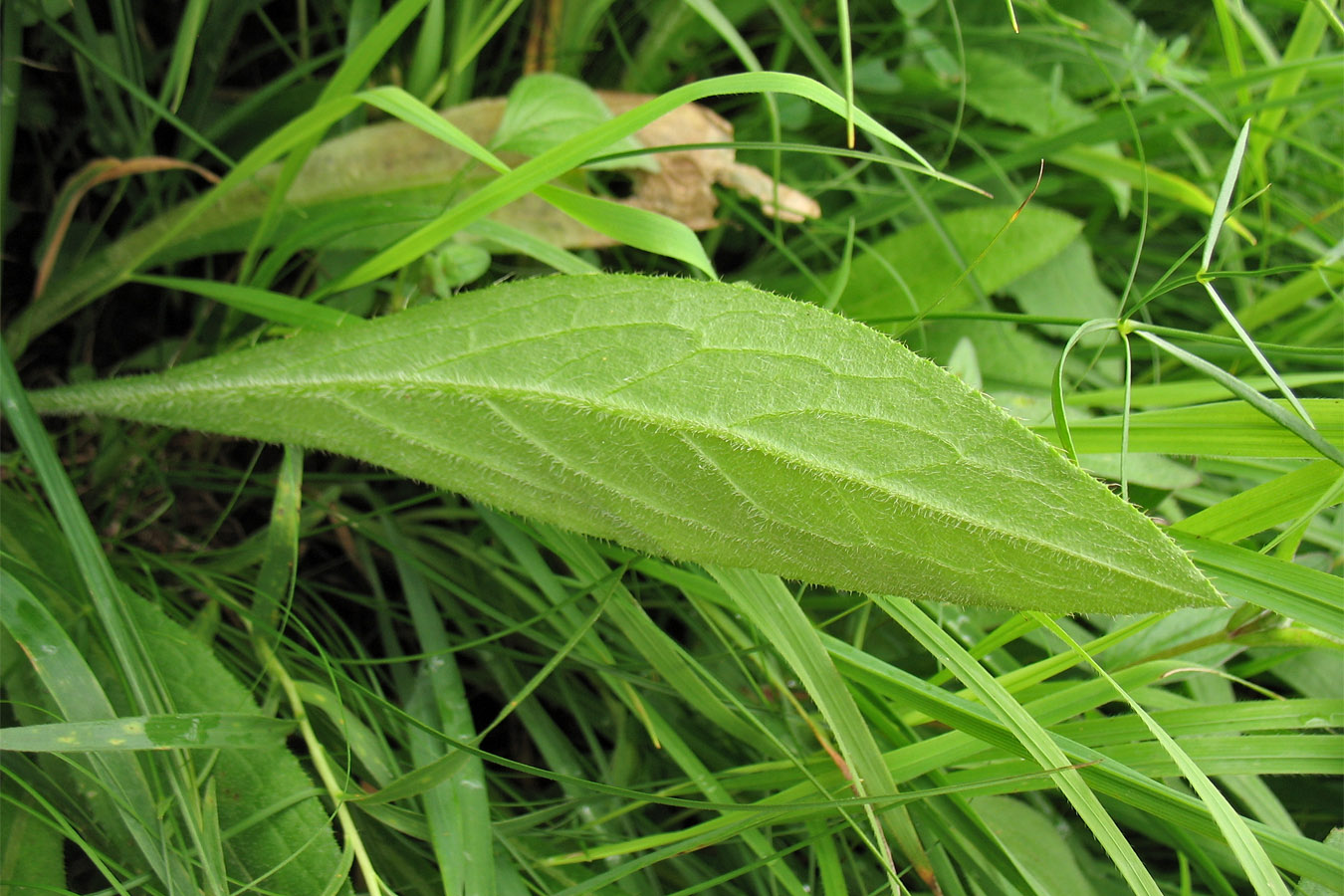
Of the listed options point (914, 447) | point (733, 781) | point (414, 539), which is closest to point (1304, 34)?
point (914, 447)

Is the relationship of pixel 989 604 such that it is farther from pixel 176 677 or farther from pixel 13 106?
pixel 13 106

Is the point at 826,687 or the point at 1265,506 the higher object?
the point at 1265,506

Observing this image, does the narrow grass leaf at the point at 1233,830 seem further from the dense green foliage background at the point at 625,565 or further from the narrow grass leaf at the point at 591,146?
the narrow grass leaf at the point at 591,146

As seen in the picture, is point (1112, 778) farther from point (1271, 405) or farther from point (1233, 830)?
point (1271, 405)

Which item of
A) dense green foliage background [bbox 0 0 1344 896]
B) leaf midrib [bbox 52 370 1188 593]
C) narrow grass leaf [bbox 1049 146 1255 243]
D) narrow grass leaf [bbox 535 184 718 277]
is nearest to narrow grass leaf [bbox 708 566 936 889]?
dense green foliage background [bbox 0 0 1344 896]

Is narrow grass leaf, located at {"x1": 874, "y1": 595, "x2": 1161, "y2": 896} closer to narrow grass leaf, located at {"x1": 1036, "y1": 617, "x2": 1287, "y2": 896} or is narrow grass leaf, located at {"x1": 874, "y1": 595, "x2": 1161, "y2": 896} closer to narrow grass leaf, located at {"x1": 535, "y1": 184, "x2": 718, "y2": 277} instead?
narrow grass leaf, located at {"x1": 1036, "y1": 617, "x2": 1287, "y2": 896}

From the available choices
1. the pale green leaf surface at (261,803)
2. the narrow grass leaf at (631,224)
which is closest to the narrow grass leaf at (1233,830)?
the narrow grass leaf at (631,224)

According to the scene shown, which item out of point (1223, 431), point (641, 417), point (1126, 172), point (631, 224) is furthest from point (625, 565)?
point (1126, 172)
